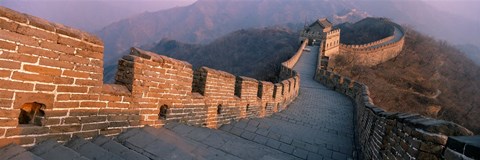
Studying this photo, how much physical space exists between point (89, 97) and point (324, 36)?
42188 mm

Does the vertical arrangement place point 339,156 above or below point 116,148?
below

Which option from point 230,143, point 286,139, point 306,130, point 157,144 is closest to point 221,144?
point 230,143

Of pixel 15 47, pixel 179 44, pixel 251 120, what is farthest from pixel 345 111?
pixel 179 44

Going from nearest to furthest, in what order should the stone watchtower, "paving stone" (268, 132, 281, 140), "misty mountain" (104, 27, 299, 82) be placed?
"paving stone" (268, 132, 281, 140), the stone watchtower, "misty mountain" (104, 27, 299, 82)

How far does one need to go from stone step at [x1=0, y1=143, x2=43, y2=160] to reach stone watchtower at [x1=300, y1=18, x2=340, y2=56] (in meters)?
38.1

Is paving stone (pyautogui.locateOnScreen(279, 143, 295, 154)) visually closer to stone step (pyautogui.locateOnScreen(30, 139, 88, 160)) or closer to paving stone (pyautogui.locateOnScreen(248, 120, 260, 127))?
paving stone (pyautogui.locateOnScreen(248, 120, 260, 127))

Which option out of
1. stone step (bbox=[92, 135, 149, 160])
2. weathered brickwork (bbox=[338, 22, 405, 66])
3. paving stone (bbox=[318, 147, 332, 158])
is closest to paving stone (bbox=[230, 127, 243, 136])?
paving stone (bbox=[318, 147, 332, 158])

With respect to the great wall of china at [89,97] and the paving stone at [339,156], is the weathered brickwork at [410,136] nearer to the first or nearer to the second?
the great wall of china at [89,97]

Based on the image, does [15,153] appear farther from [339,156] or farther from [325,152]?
[339,156]

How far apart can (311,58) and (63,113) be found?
32.6m

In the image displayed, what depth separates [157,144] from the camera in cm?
389

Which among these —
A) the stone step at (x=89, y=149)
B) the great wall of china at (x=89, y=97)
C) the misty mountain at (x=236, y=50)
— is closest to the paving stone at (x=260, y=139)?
the great wall of china at (x=89, y=97)

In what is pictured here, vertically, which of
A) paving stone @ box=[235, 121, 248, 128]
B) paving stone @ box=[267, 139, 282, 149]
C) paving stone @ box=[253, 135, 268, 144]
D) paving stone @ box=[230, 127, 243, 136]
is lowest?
paving stone @ box=[267, 139, 282, 149]

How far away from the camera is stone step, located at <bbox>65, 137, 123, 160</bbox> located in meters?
3.18
